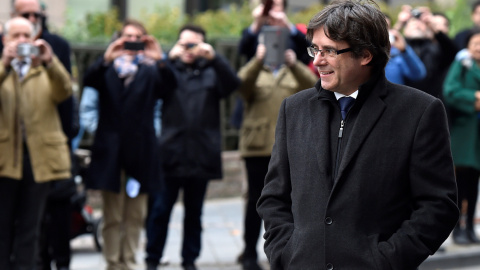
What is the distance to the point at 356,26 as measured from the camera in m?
3.71

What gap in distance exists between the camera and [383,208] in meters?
3.68

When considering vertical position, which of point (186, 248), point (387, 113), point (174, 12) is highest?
point (387, 113)

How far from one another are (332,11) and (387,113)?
0.48 metres

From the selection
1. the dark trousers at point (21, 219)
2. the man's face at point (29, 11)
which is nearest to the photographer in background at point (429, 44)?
the man's face at point (29, 11)

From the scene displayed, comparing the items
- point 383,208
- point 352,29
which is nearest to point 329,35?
point 352,29

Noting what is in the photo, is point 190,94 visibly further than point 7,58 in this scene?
Yes

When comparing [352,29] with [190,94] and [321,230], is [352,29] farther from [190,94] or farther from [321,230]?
[190,94]

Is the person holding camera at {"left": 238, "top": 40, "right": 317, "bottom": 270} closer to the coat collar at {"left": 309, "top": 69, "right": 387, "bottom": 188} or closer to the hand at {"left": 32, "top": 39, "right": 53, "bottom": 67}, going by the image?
the hand at {"left": 32, "top": 39, "right": 53, "bottom": 67}

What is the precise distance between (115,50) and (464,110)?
12.3 ft

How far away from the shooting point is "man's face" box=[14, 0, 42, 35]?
7.61 m

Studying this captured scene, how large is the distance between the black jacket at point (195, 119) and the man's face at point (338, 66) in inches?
162

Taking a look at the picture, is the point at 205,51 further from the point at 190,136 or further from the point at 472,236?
the point at 472,236

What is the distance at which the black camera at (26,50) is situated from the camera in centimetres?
680

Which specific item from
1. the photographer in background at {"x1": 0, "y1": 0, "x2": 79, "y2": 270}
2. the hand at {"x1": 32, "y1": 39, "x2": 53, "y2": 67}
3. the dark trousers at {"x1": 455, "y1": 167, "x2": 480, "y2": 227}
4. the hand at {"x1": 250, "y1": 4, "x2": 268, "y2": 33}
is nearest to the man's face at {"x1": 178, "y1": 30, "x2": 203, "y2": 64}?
the hand at {"x1": 250, "y1": 4, "x2": 268, "y2": 33}
